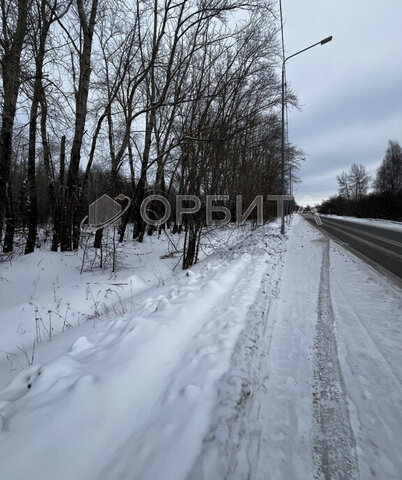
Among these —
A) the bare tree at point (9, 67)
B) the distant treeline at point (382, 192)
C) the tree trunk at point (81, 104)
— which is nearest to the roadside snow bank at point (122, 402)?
the bare tree at point (9, 67)

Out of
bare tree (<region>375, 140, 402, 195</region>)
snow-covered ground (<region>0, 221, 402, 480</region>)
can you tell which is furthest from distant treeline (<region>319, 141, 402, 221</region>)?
snow-covered ground (<region>0, 221, 402, 480</region>)

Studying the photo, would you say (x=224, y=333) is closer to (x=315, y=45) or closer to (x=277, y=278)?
(x=277, y=278)

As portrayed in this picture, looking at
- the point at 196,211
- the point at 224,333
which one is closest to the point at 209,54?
the point at 196,211

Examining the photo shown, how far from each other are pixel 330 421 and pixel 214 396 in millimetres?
938

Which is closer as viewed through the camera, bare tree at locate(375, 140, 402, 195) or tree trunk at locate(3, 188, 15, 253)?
tree trunk at locate(3, 188, 15, 253)

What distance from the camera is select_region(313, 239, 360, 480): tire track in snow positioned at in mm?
1527

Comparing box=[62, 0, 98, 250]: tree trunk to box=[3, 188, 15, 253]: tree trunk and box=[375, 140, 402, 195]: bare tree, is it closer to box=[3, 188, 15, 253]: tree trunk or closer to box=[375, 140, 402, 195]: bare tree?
box=[3, 188, 15, 253]: tree trunk

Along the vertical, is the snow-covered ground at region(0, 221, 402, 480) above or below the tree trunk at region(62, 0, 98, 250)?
below

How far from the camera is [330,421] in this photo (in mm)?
1857

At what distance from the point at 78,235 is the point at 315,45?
1272 cm

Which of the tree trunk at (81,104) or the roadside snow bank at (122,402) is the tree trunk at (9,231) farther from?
the roadside snow bank at (122,402)

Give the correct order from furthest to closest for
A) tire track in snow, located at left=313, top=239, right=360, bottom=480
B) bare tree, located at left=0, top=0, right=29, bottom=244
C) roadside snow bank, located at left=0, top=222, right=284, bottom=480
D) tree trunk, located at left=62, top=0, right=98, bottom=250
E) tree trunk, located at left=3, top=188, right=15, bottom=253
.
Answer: tree trunk, located at left=3, top=188, right=15, bottom=253
tree trunk, located at left=62, top=0, right=98, bottom=250
bare tree, located at left=0, top=0, right=29, bottom=244
tire track in snow, located at left=313, top=239, right=360, bottom=480
roadside snow bank, located at left=0, top=222, right=284, bottom=480

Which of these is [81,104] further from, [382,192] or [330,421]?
[382,192]

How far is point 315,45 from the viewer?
9.99m
